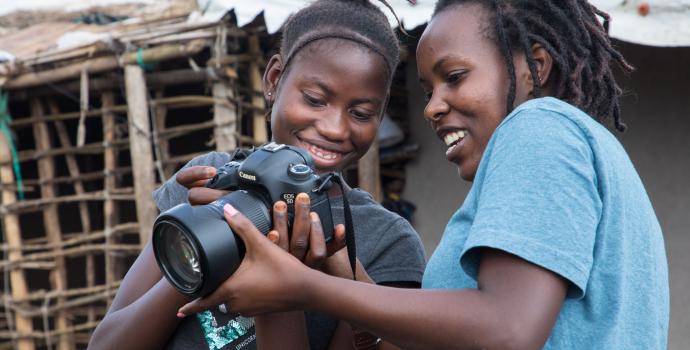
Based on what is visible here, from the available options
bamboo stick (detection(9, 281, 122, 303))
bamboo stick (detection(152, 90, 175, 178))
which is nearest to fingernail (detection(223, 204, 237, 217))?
bamboo stick (detection(152, 90, 175, 178))

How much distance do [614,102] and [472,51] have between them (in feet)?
1.09

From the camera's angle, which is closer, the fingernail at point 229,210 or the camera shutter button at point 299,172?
the fingernail at point 229,210

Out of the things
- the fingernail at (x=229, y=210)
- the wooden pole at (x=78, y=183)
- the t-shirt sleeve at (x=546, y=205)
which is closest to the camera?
the t-shirt sleeve at (x=546, y=205)

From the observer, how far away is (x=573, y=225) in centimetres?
117

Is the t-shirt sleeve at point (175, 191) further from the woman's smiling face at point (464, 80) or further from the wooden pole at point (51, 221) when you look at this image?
the wooden pole at point (51, 221)

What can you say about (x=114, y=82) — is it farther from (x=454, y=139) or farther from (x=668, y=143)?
(x=454, y=139)

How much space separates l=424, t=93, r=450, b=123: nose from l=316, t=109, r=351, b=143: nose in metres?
0.36

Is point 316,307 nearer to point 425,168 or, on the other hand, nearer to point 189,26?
point 189,26

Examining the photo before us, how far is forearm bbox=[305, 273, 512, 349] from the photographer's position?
1.16 m

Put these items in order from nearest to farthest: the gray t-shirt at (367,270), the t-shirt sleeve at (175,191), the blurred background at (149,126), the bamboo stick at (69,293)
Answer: the gray t-shirt at (367,270), the t-shirt sleeve at (175,191), the blurred background at (149,126), the bamboo stick at (69,293)

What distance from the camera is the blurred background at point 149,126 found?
441cm

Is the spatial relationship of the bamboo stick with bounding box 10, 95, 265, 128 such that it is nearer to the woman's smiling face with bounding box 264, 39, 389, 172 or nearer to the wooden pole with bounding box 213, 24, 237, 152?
the wooden pole with bounding box 213, 24, 237, 152

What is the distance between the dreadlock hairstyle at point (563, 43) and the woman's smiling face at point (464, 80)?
0.02 metres

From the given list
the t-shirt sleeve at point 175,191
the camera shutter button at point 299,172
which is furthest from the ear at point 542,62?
the t-shirt sleeve at point 175,191
